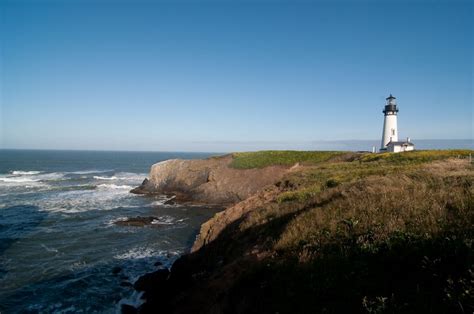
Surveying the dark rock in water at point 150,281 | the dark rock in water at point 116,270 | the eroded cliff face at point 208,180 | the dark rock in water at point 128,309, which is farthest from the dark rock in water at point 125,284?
the eroded cliff face at point 208,180

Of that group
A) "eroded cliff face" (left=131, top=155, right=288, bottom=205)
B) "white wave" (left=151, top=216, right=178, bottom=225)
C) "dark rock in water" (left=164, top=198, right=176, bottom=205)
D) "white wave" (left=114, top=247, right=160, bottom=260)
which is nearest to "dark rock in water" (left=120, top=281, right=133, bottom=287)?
"white wave" (left=114, top=247, right=160, bottom=260)

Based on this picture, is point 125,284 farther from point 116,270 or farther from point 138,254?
point 138,254

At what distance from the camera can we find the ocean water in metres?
13.9

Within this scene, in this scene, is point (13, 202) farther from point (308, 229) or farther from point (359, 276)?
point (359, 276)

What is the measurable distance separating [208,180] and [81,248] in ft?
70.9

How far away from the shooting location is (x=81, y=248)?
65.5 feet

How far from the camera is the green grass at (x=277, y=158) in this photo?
4297 cm

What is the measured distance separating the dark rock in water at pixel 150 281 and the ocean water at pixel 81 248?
1.39 ft

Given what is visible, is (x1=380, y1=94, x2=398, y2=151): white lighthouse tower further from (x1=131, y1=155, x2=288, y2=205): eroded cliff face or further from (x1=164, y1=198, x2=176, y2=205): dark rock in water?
(x1=164, y1=198, x2=176, y2=205): dark rock in water

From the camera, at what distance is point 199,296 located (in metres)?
9.30

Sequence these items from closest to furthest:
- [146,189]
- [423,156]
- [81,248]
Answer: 1. [81,248]
2. [423,156]
3. [146,189]

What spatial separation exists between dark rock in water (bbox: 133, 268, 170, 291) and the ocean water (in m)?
0.42

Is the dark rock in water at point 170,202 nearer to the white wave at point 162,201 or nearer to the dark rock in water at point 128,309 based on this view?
the white wave at point 162,201

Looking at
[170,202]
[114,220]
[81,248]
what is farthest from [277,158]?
[81,248]
